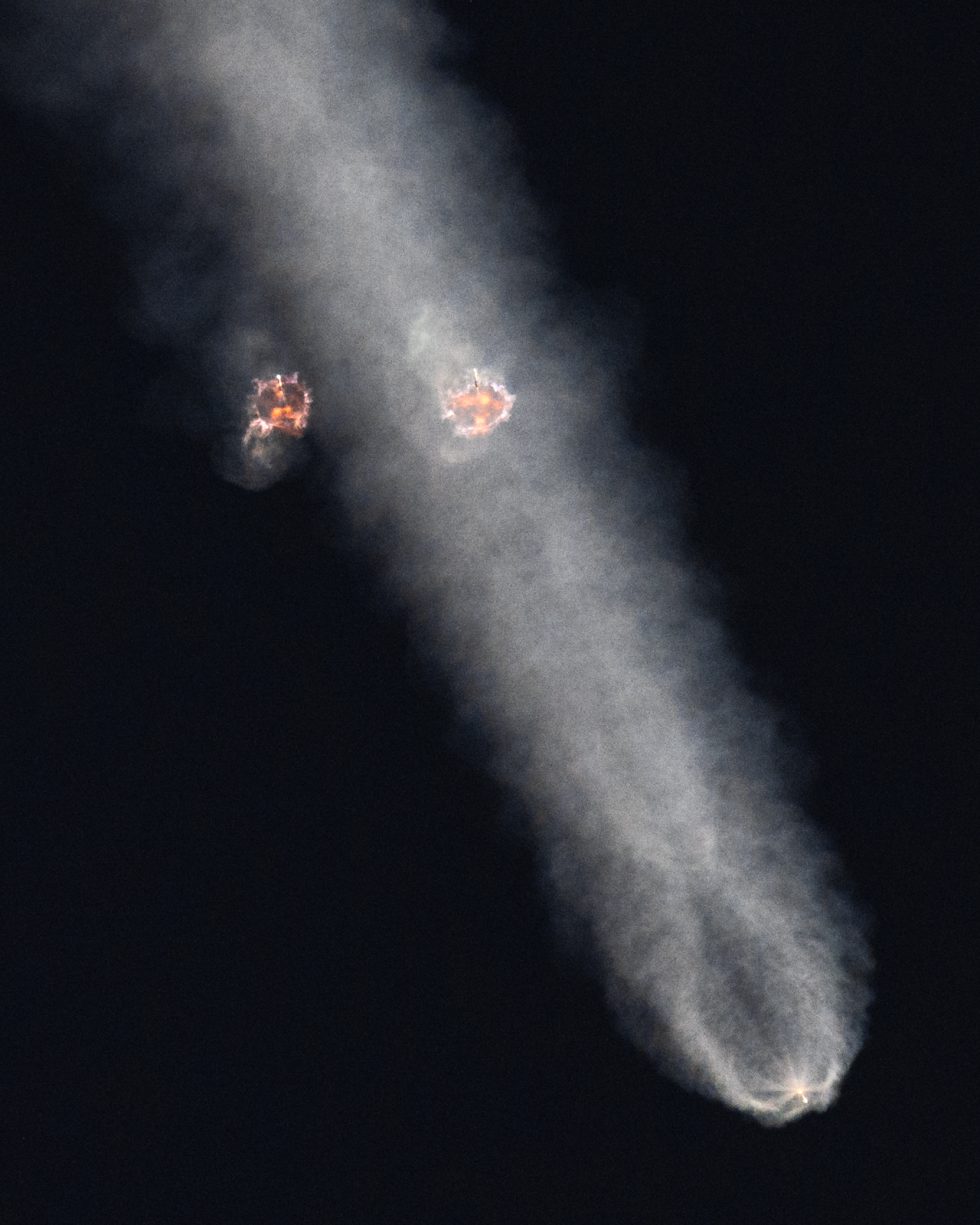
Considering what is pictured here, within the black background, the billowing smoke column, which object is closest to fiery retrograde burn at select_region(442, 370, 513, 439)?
the billowing smoke column

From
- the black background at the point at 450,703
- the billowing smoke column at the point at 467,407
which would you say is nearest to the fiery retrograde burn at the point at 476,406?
the billowing smoke column at the point at 467,407

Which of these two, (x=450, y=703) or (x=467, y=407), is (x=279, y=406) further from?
(x=450, y=703)

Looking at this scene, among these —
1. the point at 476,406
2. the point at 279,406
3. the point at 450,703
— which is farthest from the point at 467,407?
the point at 450,703

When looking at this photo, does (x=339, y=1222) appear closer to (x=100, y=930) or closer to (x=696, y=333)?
(x=100, y=930)

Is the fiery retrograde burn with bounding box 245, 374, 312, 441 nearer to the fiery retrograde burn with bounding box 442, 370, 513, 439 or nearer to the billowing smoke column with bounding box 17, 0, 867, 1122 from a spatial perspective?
the billowing smoke column with bounding box 17, 0, 867, 1122

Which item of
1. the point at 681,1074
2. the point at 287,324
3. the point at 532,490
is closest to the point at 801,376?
the point at 532,490

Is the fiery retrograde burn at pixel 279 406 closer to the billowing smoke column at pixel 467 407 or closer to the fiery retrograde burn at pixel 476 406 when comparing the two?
the billowing smoke column at pixel 467 407
